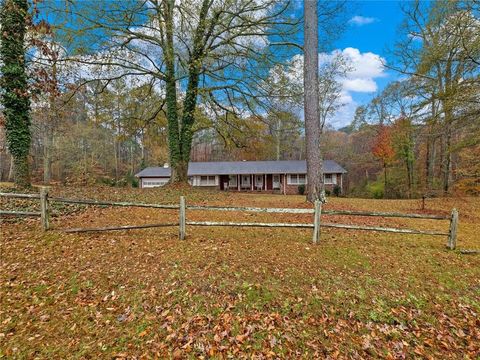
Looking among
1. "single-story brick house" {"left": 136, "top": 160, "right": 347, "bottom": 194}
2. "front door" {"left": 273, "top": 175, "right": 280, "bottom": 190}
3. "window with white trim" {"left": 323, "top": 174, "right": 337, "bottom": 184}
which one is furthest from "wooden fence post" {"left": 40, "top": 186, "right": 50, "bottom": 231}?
"window with white trim" {"left": 323, "top": 174, "right": 337, "bottom": 184}

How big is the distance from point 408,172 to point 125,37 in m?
26.3

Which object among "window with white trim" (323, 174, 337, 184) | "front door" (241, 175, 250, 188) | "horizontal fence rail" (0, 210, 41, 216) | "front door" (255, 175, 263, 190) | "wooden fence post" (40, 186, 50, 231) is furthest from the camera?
"front door" (241, 175, 250, 188)

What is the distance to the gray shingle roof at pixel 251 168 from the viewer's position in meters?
27.7

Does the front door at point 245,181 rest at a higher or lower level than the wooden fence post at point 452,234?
higher

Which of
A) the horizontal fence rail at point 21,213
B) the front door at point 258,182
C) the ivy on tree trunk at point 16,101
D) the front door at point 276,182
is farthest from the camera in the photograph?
the front door at point 258,182

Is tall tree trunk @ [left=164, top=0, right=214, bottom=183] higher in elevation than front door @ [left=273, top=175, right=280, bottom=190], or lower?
higher

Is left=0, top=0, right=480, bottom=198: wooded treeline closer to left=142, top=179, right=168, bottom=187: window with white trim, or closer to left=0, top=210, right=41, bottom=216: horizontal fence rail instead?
left=0, top=210, right=41, bottom=216: horizontal fence rail

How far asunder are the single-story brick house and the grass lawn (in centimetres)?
2190

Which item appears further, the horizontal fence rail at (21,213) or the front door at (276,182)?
the front door at (276,182)

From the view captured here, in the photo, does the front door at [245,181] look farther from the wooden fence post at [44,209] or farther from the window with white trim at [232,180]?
the wooden fence post at [44,209]

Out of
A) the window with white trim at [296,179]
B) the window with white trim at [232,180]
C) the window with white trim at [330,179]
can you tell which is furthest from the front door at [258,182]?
the window with white trim at [330,179]

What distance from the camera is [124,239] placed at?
6035 millimetres

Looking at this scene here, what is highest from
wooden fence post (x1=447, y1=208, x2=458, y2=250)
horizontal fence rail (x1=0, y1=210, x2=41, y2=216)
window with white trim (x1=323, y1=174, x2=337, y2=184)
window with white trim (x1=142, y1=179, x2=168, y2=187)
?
window with white trim (x1=323, y1=174, x2=337, y2=184)

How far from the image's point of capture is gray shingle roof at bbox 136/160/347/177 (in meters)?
27.7
